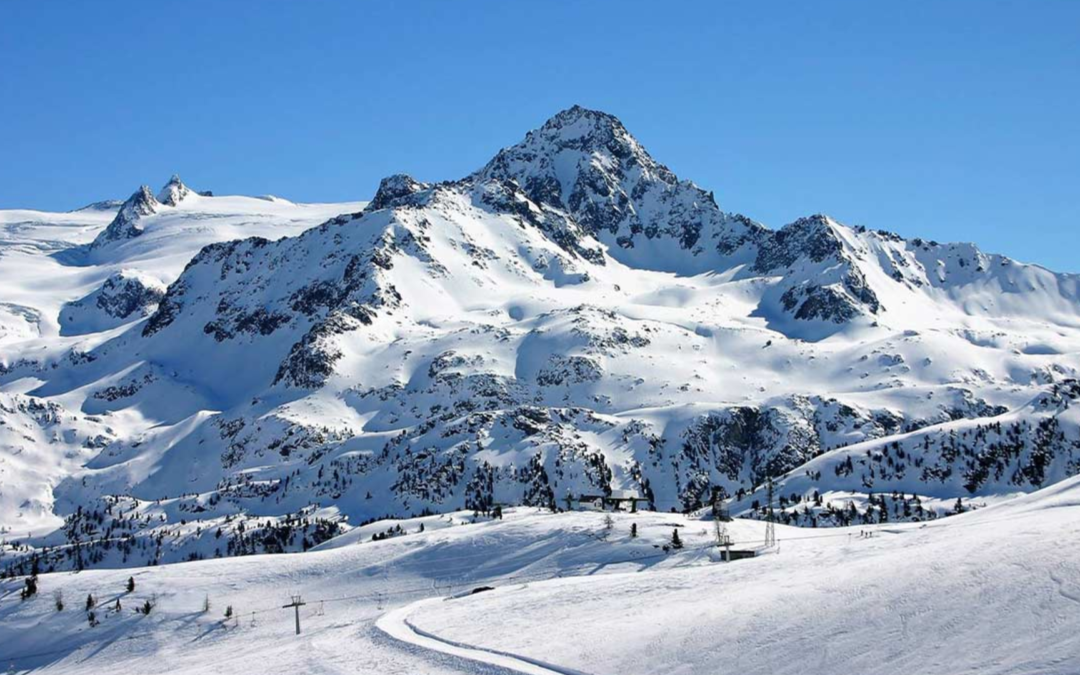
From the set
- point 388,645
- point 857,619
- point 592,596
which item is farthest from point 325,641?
point 857,619

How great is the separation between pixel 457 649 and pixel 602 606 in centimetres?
1250

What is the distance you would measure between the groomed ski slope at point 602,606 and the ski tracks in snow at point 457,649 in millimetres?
185

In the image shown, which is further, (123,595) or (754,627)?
(123,595)

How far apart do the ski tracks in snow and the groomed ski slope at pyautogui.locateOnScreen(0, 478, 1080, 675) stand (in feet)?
0.61

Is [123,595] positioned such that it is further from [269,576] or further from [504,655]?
[504,655]

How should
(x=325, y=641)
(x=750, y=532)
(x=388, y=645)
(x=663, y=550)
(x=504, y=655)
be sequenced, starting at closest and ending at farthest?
(x=504, y=655)
(x=388, y=645)
(x=325, y=641)
(x=663, y=550)
(x=750, y=532)

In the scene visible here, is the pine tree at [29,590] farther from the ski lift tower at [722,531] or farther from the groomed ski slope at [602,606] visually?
the ski lift tower at [722,531]

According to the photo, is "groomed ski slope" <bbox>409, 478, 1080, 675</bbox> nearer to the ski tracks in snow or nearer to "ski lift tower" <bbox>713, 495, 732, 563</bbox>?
the ski tracks in snow

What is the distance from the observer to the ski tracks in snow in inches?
2355

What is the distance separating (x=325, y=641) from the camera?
79.2m

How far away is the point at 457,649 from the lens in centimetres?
6806

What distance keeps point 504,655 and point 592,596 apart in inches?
725

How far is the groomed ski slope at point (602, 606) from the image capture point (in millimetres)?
53125

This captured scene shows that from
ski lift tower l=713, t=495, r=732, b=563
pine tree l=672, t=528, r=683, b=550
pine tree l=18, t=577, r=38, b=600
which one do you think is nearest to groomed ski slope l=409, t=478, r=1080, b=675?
ski lift tower l=713, t=495, r=732, b=563
